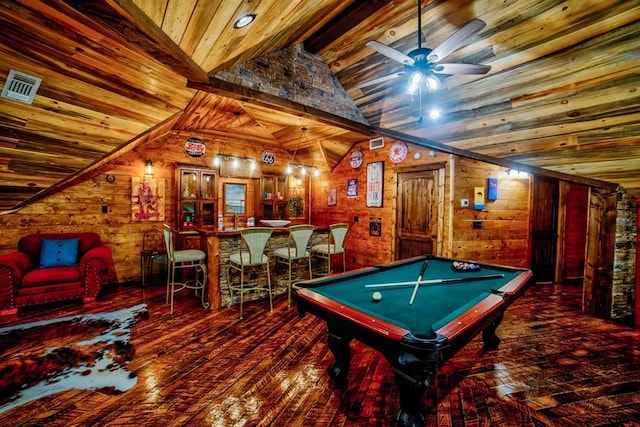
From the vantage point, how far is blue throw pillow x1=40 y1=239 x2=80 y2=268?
13.7 ft

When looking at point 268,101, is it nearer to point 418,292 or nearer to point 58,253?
point 418,292

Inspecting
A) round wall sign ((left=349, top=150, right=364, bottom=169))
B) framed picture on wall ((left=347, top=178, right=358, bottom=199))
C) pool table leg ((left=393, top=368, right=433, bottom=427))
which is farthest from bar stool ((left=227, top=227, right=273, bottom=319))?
round wall sign ((left=349, top=150, right=364, bottom=169))

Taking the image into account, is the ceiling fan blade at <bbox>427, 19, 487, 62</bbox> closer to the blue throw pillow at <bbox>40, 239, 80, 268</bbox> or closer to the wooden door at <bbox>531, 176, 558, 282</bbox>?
the wooden door at <bbox>531, 176, 558, 282</bbox>

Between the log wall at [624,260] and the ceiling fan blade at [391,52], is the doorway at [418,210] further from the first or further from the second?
the ceiling fan blade at [391,52]

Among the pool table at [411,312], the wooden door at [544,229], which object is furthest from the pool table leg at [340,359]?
the wooden door at [544,229]

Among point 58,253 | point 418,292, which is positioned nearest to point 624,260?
point 418,292

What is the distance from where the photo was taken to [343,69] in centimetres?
419

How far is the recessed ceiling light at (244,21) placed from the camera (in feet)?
6.75

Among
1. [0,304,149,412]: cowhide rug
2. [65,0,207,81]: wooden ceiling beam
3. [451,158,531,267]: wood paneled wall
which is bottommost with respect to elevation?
[0,304,149,412]: cowhide rug

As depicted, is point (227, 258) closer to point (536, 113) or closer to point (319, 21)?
point (319, 21)

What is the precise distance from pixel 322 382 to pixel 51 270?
4.48 m

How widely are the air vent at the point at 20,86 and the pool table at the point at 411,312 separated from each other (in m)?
2.38

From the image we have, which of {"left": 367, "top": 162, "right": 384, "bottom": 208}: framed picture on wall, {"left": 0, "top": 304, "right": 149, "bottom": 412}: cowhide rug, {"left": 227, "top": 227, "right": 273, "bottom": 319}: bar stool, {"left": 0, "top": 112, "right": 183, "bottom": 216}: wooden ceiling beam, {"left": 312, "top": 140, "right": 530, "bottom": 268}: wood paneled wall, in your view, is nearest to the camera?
{"left": 0, "top": 304, "right": 149, "bottom": 412}: cowhide rug

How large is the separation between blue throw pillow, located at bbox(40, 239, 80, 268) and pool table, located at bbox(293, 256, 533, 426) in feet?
14.4
